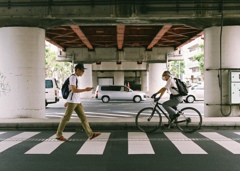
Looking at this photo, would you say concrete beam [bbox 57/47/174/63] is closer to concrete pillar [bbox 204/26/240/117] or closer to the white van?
the white van

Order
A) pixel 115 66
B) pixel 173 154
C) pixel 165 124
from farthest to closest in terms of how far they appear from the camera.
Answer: pixel 115 66, pixel 165 124, pixel 173 154

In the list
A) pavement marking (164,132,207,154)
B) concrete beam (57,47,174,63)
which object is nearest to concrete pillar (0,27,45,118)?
pavement marking (164,132,207,154)

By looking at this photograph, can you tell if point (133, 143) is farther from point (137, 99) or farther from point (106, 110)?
point (137, 99)

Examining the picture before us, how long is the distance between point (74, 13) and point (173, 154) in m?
7.86

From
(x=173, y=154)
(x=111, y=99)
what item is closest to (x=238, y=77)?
(x=173, y=154)

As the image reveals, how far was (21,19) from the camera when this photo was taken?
13.5 meters

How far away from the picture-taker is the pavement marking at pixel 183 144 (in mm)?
7566

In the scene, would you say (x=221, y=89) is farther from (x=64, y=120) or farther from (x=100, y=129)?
(x=64, y=120)

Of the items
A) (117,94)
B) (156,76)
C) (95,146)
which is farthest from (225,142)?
(156,76)

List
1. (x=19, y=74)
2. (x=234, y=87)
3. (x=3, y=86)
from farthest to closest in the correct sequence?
(x=234, y=87) < (x=3, y=86) < (x=19, y=74)

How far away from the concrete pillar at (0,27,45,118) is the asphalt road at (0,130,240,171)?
9.85 ft

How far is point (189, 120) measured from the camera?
10.4 meters

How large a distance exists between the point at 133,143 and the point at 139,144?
8.1 inches

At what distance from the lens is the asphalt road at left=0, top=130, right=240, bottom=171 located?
6211 millimetres
